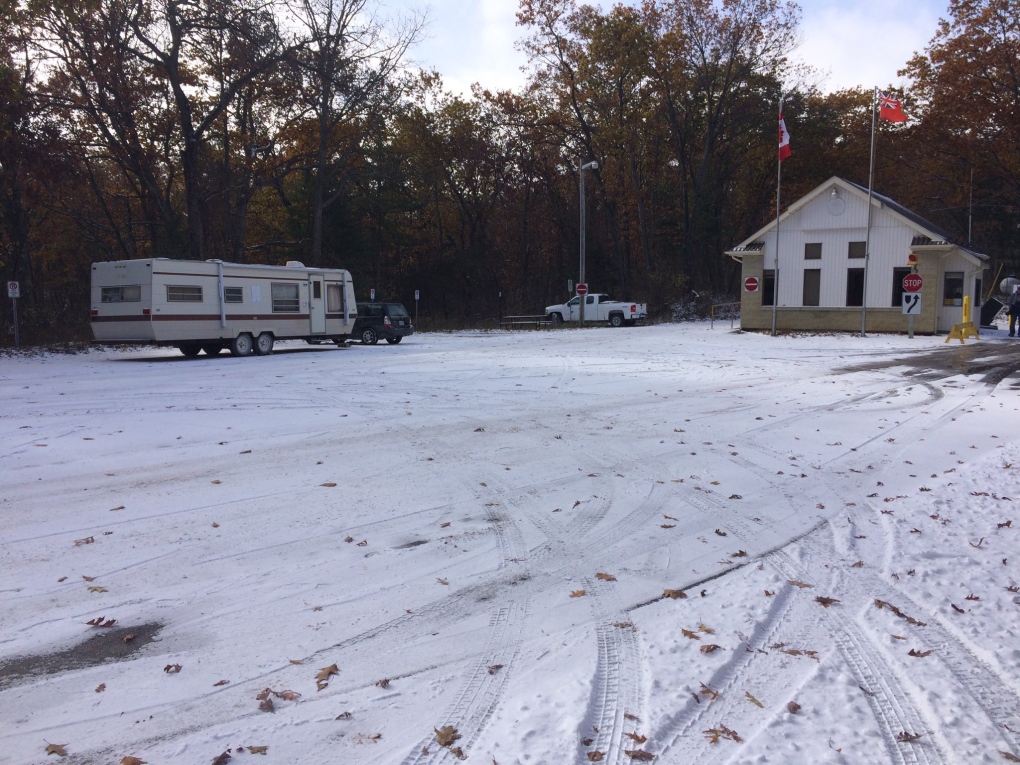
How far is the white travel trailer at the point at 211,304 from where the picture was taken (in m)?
22.0

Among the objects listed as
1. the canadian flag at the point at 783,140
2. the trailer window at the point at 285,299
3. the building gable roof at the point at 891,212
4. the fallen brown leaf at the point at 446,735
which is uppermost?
the canadian flag at the point at 783,140

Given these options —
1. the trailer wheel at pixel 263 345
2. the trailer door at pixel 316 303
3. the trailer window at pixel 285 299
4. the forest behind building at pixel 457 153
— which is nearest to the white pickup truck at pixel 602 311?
the forest behind building at pixel 457 153

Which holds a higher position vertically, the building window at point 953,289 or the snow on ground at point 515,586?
the building window at point 953,289

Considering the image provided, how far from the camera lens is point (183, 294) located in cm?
2267

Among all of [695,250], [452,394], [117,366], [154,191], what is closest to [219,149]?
[154,191]

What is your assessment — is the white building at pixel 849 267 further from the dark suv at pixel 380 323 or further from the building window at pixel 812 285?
the dark suv at pixel 380 323

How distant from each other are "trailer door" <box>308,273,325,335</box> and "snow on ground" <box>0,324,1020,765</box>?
16283mm

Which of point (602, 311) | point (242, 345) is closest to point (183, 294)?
point (242, 345)

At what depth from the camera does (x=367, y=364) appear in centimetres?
2050

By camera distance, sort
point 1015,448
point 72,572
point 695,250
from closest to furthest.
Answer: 1. point 72,572
2. point 1015,448
3. point 695,250

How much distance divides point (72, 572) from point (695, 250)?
51.6 metres

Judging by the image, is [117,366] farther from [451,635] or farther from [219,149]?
[219,149]

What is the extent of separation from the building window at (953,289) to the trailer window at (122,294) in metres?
30.9

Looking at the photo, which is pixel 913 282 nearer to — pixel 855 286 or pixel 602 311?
pixel 855 286
